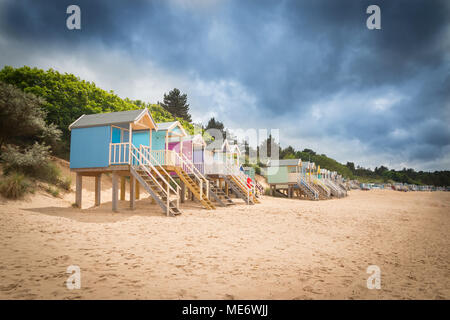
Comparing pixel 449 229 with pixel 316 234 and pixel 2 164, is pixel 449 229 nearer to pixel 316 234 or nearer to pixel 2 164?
pixel 316 234

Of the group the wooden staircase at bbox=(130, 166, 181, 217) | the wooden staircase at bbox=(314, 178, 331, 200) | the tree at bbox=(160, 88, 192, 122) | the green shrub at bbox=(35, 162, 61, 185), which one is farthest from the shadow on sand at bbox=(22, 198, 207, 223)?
the tree at bbox=(160, 88, 192, 122)

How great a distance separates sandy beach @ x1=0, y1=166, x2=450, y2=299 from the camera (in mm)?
4102

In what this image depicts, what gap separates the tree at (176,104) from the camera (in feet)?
202

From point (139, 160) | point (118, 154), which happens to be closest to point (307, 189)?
point (139, 160)

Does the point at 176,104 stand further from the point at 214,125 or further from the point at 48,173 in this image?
the point at 48,173

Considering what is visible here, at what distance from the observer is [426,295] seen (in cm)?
420

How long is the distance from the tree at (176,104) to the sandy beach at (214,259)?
5306cm

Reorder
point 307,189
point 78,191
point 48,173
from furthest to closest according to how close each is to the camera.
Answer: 1. point 307,189
2. point 48,173
3. point 78,191

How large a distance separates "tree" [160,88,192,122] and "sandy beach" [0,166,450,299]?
53.1 m

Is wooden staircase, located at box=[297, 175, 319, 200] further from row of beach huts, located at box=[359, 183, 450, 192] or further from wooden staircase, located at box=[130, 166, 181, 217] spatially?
row of beach huts, located at box=[359, 183, 450, 192]

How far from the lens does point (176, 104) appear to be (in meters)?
61.7

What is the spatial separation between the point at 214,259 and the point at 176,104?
193ft
